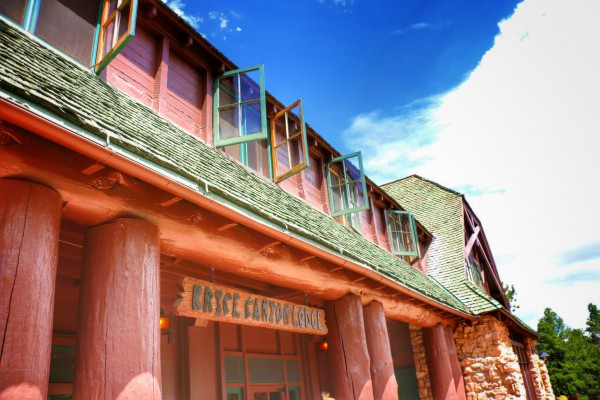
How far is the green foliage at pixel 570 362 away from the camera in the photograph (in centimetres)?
2916

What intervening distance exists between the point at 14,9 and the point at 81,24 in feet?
2.57

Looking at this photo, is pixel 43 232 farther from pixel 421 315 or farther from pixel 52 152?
pixel 421 315

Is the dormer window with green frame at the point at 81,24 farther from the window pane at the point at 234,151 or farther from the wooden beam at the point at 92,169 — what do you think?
the window pane at the point at 234,151

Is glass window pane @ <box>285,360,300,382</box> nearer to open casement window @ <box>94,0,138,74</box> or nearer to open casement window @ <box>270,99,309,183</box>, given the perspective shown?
open casement window @ <box>270,99,309,183</box>

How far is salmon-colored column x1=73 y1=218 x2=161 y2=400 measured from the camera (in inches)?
111

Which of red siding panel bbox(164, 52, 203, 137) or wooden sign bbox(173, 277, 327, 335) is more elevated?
red siding panel bbox(164, 52, 203, 137)

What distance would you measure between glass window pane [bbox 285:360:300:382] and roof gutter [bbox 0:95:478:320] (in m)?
4.09

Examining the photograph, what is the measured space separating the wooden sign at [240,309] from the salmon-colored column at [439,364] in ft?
14.7

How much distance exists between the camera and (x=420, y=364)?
10.4m

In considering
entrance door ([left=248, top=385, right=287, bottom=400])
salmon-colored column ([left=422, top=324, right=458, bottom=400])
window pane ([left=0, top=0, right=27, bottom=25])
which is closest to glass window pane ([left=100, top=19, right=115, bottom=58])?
window pane ([left=0, top=0, right=27, bottom=25])

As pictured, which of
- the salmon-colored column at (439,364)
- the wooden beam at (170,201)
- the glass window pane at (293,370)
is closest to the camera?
the wooden beam at (170,201)

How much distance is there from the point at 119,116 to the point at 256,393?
503 centimetres

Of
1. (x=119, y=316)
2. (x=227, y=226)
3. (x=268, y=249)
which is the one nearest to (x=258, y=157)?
(x=268, y=249)

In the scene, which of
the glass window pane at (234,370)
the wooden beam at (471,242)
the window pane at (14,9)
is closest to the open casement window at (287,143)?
the glass window pane at (234,370)
